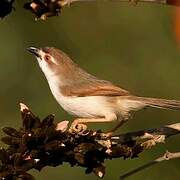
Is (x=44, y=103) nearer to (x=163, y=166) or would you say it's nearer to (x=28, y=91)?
(x=28, y=91)

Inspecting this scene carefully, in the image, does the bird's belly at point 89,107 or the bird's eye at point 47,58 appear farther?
the bird's eye at point 47,58

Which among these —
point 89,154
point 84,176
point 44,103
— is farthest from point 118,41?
point 89,154

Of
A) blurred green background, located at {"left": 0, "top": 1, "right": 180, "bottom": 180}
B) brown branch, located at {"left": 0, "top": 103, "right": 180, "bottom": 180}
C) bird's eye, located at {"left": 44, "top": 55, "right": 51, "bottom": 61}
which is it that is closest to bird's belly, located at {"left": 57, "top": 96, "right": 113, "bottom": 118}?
bird's eye, located at {"left": 44, "top": 55, "right": 51, "bottom": 61}

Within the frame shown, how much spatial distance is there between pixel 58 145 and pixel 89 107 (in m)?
1.14

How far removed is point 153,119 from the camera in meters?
6.58

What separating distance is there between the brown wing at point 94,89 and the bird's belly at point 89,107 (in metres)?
0.04

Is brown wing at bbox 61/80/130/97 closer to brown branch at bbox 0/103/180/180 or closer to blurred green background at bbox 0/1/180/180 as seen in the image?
brown branch at bbox 0/103/180/180

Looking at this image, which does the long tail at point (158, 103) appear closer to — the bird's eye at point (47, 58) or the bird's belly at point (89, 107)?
the bird's belly at point (89, 107)

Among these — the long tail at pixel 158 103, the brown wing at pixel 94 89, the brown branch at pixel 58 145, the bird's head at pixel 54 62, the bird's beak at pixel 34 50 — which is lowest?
the brown branch at pixel 58 145

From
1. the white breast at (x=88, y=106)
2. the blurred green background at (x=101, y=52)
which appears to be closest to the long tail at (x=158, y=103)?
the white breast at (x=88, y=106)

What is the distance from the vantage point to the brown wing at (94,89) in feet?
16.5

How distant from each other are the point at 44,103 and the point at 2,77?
0.47m

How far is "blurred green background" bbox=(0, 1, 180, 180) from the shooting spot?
22.3 feet

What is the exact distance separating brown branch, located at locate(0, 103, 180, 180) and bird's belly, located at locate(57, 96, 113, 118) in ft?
2.78
